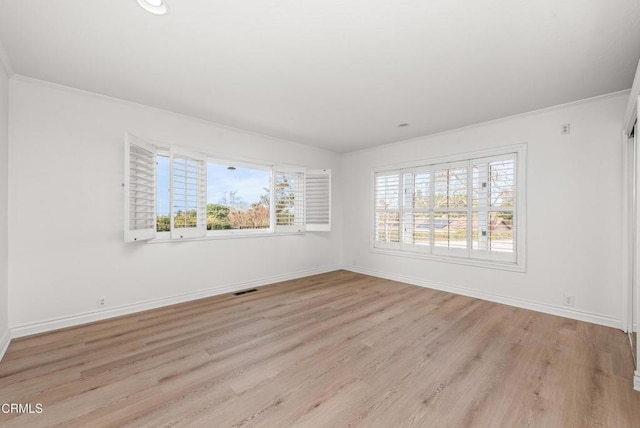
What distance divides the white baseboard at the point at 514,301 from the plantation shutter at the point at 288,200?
1873 mm

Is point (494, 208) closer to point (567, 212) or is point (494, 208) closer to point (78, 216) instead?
point (567, 212)

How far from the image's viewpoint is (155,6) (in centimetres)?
182

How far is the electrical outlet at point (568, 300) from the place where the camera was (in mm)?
3331

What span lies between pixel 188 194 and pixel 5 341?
2180 mm

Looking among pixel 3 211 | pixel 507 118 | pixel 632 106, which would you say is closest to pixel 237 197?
pixel 3 211

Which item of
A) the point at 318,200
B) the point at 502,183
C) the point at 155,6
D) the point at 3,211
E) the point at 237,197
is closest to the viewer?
the point at 155,6

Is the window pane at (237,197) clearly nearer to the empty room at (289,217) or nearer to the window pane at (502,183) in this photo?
the empty room at (289,217)

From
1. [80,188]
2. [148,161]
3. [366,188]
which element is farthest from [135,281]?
[366,188]

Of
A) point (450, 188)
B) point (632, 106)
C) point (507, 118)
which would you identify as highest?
point (507, 118)

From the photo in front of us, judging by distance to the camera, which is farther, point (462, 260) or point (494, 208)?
point (462, 260)

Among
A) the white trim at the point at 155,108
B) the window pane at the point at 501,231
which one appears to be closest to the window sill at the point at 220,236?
the white trim at the point at 155,108

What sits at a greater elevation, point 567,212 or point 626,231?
point 567,212

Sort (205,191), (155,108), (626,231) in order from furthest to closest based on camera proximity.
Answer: (205,191), (155,108), (626,231)

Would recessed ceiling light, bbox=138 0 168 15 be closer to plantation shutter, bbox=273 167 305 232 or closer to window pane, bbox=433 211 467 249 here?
plantation shutter, bbox=273 167 305 232
